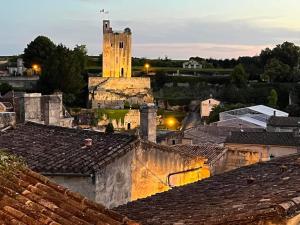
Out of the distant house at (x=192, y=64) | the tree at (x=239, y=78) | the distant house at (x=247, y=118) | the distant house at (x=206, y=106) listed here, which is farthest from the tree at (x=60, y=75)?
the distant house at (x=192, y=64)

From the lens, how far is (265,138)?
149ft

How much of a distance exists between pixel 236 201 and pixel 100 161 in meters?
5.88

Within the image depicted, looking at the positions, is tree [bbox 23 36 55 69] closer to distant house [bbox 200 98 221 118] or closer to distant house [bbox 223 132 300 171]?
distant house [bbox 200 98 221 118]

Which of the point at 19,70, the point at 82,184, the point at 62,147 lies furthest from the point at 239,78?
the point at 82,184

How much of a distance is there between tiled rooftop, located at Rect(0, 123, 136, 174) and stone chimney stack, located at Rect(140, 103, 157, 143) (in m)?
3.15

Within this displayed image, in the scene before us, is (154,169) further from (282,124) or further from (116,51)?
(116,51)

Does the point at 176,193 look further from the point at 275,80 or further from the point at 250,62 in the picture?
the point at 250,62

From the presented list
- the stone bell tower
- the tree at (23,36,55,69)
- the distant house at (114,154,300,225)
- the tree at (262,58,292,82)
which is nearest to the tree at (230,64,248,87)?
the tree at (262,58,292,82)

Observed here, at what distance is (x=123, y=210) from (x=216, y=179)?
7.43 feet

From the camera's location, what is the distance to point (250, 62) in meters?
134

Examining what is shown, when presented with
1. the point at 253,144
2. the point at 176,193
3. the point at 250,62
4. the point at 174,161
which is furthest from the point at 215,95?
the point at 176,193

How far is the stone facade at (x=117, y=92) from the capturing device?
91188 mm

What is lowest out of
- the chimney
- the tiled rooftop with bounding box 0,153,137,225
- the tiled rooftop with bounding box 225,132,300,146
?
the tiled rooftop with bounding box 225,132,300,146

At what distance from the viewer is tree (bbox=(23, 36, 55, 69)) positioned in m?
98.4
